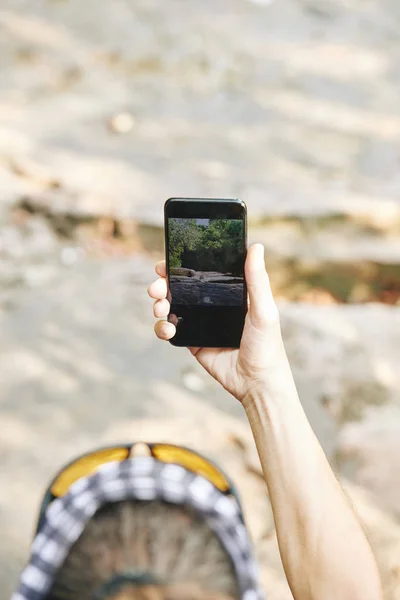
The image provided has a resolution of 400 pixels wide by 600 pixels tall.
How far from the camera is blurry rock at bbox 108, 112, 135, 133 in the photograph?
2.46 meters

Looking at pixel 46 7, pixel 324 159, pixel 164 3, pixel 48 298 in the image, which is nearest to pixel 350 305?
pixel 324 159

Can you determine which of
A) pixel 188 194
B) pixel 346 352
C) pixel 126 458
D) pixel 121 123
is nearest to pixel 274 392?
pixel 126 458

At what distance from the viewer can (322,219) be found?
2.18 metres

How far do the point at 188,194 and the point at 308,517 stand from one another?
1.45 metres

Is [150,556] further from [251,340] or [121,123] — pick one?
[121,123]

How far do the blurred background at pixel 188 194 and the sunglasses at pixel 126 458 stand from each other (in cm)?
6

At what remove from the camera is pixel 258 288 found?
1110 mm

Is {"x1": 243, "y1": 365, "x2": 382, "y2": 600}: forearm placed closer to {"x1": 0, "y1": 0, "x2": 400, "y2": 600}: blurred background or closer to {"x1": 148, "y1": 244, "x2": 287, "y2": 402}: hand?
{"x1": 148, "y1": 244, "x2": 287, "y2": 402}: hand

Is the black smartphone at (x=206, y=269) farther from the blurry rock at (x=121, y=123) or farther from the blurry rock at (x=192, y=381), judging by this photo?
the blurry rock at (x=121, y=123)

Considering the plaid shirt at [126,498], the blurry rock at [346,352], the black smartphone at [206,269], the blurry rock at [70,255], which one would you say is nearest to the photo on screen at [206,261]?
the black smartphone at [206,269]

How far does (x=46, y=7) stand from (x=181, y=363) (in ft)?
6.37

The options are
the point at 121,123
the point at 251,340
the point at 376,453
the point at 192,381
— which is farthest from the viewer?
the point at 121,123

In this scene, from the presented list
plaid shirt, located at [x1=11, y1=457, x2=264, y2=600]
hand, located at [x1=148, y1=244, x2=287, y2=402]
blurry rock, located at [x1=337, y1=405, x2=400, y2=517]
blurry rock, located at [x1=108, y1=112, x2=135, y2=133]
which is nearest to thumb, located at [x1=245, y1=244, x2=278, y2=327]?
hand, located at [x1=148, y1=244, x2=287, y2=402]

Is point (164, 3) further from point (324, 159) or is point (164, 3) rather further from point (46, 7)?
point (324, 159)
